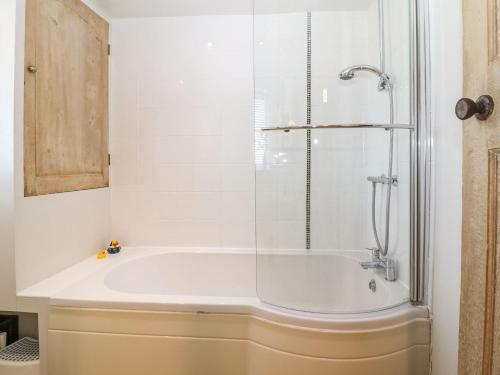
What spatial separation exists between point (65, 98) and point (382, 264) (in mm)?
1972

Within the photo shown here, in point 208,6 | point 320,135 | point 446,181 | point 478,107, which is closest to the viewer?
point 478,107

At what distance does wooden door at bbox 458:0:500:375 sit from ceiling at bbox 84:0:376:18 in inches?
40.7

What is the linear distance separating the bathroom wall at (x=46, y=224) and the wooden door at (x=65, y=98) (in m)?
0.04

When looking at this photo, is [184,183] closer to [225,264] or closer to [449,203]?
[225,264]

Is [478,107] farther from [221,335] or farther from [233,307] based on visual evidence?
[221,335]

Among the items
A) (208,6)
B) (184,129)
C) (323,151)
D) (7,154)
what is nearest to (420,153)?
(323,151)

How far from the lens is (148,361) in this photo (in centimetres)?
124

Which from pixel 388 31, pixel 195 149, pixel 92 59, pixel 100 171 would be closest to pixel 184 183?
pixel 195 149

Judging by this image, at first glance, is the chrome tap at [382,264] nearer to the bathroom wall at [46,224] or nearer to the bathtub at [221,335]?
the bathtub at [221,335]

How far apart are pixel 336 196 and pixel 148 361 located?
1342mm

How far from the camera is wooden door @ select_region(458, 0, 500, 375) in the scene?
0.77m

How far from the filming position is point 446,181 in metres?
1.13

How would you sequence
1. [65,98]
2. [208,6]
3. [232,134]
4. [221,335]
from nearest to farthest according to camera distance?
[221,335] < [65,98] < [208,6] < [232,134]

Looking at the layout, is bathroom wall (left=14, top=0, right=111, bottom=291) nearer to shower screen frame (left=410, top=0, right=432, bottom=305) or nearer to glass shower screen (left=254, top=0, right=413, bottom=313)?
glass shower screen (left=254, top=0, right=413, bottom=313)
